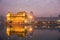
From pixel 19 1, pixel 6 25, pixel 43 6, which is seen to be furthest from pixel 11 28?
pixel 43 6

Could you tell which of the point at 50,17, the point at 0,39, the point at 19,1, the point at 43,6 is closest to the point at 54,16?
the point at 50,17

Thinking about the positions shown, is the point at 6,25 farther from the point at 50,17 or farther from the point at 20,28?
the point at 50,17

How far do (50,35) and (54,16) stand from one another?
255mm

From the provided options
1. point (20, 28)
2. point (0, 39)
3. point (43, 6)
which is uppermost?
point (43, 6)

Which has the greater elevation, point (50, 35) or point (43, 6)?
point (43, 6)

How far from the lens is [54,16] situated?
212 centimetres

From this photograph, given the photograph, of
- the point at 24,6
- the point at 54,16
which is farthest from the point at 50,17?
the point at 24,6

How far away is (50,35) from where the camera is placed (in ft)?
6.90

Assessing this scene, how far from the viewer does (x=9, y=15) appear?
209 centimetres

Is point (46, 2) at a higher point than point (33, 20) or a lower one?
higher

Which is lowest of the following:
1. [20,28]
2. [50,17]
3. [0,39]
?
[0,39]

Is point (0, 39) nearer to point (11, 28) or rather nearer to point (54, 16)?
point (11, 28)

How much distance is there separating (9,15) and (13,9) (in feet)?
0.35

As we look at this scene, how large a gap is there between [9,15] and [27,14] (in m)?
0.24
